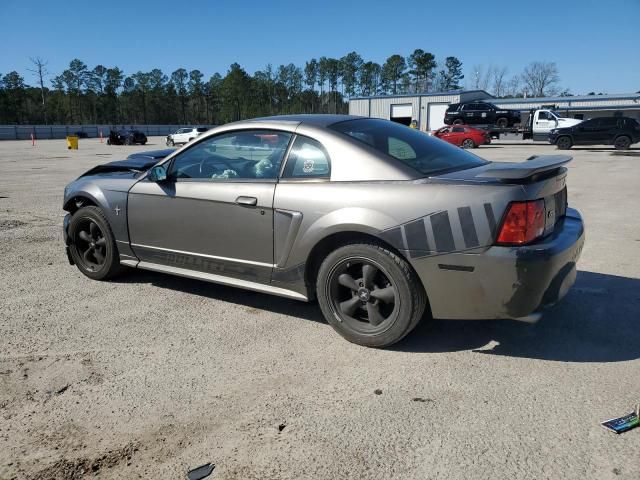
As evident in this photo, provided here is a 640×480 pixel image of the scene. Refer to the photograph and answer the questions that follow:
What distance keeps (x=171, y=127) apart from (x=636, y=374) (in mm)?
77403

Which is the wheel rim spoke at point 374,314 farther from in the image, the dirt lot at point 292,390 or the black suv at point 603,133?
the black suv at point 603,133

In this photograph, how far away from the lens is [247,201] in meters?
3.54

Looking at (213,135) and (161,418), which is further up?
(213,135)

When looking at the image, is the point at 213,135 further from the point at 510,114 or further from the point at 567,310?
Answer: the point at 510,114

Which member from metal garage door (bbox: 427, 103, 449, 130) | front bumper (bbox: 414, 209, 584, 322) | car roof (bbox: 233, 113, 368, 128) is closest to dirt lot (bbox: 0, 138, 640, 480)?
front bumper (bbox: 414, 209, 584, 322)

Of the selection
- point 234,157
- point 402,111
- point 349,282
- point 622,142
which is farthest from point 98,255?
point 402,111

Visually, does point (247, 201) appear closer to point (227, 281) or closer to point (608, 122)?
point (227, 281)

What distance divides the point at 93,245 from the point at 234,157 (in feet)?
5.79

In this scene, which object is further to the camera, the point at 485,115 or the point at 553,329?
the point at 485,115

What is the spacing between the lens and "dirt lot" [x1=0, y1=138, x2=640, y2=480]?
7.15 ft

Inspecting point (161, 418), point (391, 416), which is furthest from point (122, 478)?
point (391, 416)

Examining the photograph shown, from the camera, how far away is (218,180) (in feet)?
12.5

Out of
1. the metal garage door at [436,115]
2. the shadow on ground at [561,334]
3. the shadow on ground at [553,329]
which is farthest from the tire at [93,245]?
the metal garage door at [436,115]

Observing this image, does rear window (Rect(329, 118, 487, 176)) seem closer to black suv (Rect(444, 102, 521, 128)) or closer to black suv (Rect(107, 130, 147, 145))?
black suv (Rect(444, 102, 521, 128))
